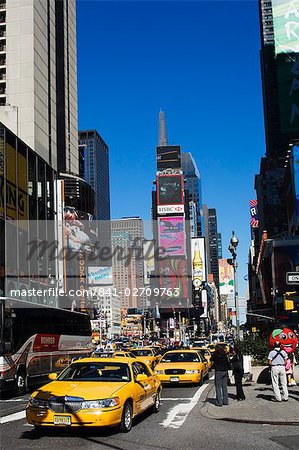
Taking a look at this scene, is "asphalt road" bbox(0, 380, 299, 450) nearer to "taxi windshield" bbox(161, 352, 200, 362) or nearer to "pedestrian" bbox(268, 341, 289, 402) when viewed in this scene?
"pedestrian" bbox(268, 341, 289, 402)

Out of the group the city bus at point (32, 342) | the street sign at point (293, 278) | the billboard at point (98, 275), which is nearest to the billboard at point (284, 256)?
the billboard at point (98, 275)

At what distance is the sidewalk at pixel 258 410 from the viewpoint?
11902 millimetres

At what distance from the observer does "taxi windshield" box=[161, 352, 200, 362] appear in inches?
892

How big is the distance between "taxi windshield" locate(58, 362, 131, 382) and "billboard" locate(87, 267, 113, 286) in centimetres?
10693

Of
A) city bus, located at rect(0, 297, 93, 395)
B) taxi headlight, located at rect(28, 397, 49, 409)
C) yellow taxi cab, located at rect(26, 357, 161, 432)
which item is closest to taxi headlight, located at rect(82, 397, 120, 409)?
yellow taxi cab, located at rect(26, 357, 161, 432)

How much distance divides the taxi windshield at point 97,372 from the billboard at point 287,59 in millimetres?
43913

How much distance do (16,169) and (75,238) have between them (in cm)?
4896

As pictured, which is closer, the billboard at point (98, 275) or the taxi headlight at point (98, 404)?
the taxi headlight at point (98, 404)

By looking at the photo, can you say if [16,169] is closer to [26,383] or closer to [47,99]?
[26,383]

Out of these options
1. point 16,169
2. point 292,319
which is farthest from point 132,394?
point 292,319

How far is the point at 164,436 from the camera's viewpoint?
10.5 m

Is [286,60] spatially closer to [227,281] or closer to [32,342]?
[227,281]

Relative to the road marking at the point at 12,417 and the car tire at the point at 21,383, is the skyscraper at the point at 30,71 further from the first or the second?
the road marking at the point at 12,417

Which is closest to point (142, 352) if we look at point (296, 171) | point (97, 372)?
point (97, 372)
